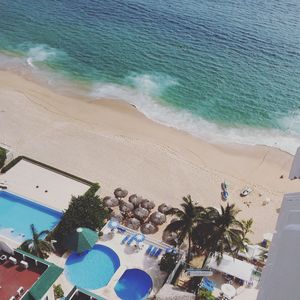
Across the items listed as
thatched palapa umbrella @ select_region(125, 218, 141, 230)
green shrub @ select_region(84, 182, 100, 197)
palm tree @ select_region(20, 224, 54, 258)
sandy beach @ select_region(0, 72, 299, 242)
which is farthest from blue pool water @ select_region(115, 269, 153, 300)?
sandy beach @ select_region(0, 72, 299, 242)

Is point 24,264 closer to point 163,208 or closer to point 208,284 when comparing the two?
point 208,284

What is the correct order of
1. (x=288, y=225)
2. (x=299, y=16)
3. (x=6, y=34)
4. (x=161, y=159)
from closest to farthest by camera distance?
(x=288, y=225), (x=161, y=159), (x=6, y=34), (x=299, y=16)

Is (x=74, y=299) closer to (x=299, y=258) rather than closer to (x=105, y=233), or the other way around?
(x=105, y=233)

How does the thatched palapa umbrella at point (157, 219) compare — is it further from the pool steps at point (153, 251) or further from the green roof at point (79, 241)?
the green roof at point (79, 241)

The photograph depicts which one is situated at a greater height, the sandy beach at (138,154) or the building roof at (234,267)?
the sandy beach at (138,154)

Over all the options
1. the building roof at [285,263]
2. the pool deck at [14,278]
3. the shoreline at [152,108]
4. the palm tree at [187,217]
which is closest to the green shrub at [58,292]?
the pool deck at [14,278]

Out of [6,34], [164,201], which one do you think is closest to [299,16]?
[6,34]

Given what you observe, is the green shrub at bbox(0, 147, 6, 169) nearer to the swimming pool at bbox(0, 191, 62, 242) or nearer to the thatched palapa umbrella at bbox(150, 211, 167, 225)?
the swimming pool at bbox(0, 191, 62, 242)
